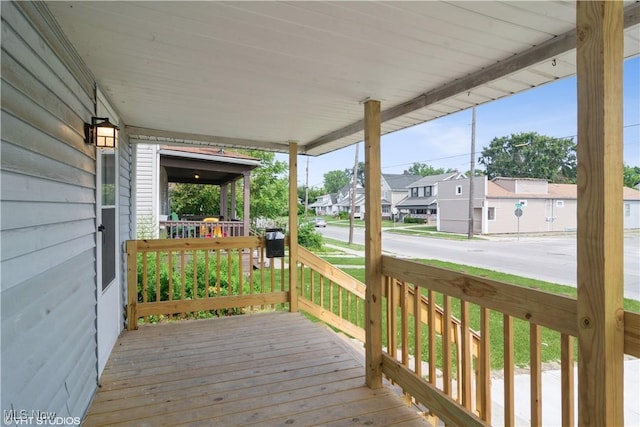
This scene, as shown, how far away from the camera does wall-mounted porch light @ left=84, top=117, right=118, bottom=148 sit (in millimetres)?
2219

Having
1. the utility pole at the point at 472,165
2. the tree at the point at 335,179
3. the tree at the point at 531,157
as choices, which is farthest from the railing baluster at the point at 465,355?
the tree at the point at 335,179

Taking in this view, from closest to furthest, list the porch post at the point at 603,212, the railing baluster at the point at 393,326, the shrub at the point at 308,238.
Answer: the porch post at the point at 603,212, the railing baluster at the point at 393,326, the shrub at the point at 308,238

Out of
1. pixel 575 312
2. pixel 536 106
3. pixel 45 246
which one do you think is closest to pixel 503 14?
pixel 575 312

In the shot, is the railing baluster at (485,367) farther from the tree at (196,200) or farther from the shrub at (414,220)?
the tree at (196,200)

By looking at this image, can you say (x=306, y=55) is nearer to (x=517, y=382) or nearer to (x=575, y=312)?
(x=575, y=312)

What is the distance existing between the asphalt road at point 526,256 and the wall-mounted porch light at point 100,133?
20.7 feet

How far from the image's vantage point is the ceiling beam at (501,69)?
1.65 meters

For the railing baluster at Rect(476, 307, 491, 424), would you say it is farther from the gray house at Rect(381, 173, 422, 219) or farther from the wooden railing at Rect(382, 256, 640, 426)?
the gray house at Rect(381, 173, 422, 219)

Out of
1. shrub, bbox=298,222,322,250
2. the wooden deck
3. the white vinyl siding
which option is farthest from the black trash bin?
shrub, bbox=298,222,322,250

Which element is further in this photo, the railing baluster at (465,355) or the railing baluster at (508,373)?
the railing baluster at (465,355)

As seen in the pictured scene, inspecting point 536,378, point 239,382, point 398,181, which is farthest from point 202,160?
point 398,181

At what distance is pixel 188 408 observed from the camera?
7.30ft

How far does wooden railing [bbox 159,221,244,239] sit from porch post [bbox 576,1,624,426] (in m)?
6.98

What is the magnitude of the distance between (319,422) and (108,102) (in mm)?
2933
